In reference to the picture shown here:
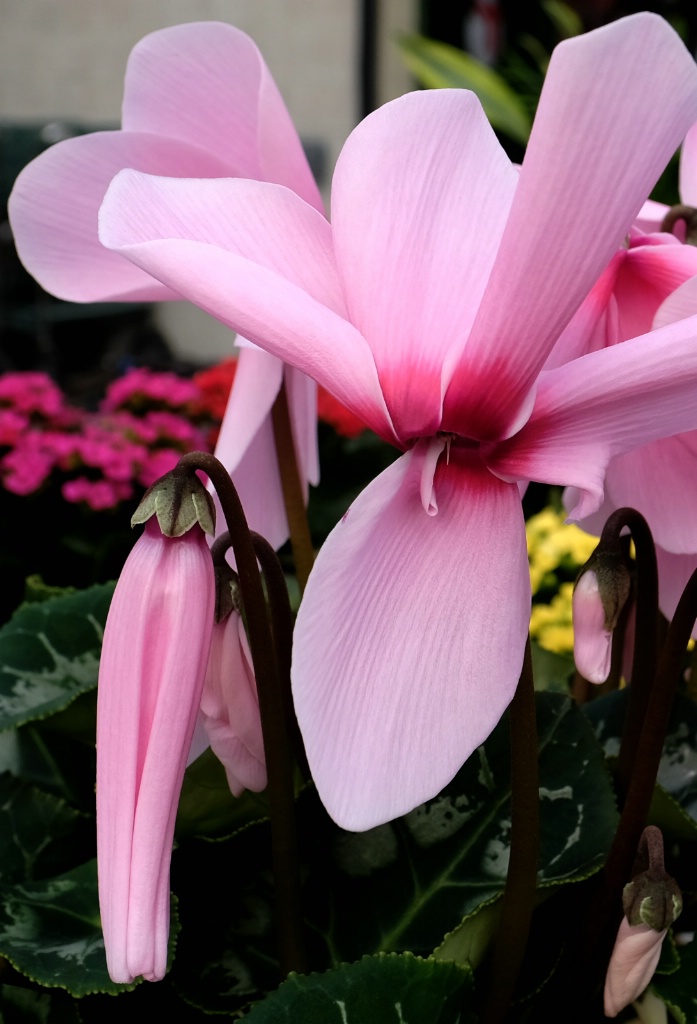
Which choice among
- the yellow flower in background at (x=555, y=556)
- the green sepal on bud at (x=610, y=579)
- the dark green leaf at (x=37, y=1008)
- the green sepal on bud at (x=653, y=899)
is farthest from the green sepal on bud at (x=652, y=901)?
the yellow flower in background at (x=555, y=556)

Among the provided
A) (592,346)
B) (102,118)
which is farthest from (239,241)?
(102,118)

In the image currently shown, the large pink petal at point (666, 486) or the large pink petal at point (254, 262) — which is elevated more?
the large pink petal at point (254, 262)

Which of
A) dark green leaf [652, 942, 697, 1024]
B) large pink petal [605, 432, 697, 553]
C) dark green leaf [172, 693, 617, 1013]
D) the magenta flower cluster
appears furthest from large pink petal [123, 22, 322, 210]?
the magenta flower cluster

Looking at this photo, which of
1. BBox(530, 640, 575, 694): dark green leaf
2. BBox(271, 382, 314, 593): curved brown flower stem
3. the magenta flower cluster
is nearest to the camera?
BBox(271, 382, 314, 593): curved brown flower stem

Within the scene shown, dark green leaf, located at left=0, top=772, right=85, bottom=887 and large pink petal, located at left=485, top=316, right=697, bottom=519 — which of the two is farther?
dark green leaf, located at left=0, top=772, right=85, bottom=887

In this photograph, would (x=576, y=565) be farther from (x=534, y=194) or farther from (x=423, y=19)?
(x=423, y=19)

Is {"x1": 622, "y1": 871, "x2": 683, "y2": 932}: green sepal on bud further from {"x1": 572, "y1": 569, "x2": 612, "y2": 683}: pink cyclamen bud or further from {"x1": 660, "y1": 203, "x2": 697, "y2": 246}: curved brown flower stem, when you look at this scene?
{"x1": 660, "y1": 203, "x2": 697, "y2": 246}: curved brown flower stem

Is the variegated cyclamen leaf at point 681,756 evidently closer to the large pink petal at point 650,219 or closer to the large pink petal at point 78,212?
the large pink petal at point 650,219
